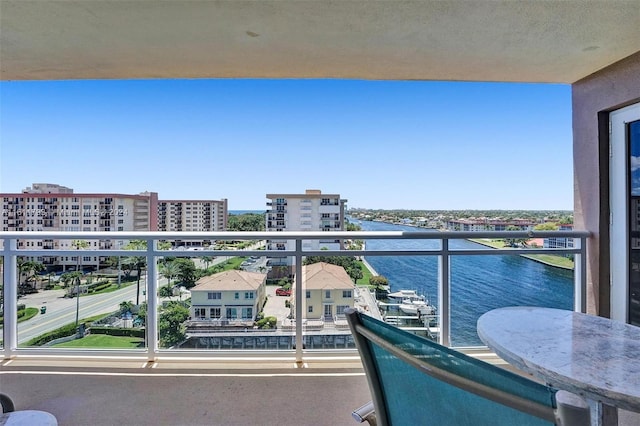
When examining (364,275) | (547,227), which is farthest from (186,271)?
(547,227)

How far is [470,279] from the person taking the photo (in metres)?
2.96

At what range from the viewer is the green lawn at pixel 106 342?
116 inches

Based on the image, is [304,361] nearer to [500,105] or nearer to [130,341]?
[130,341]

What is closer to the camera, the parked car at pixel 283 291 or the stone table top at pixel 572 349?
the stone table top at pixel 572 349

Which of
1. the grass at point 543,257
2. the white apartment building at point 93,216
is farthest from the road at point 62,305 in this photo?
the grass at point 543,257

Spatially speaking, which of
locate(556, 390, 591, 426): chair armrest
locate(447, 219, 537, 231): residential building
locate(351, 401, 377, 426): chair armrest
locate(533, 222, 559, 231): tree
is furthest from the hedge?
locate(533, 222, 559, 231): tree

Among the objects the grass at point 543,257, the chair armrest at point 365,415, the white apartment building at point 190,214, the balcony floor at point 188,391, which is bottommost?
the balcony floor at point 188,391

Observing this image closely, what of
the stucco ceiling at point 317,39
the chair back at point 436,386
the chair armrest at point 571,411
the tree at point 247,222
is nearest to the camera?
the chair armrest at point 571,411

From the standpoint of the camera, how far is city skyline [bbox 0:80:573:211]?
348 inches

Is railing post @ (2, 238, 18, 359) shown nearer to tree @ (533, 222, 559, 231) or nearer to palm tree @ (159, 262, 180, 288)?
palm tree @ (159, 262, 180, 288)

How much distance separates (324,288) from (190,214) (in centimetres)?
245

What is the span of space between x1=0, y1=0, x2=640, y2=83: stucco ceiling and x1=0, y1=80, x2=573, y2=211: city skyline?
5146 millimetres

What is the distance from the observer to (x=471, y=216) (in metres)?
3.48

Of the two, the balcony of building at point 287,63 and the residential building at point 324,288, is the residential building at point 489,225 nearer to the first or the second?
the balcony of building at point 287,63
